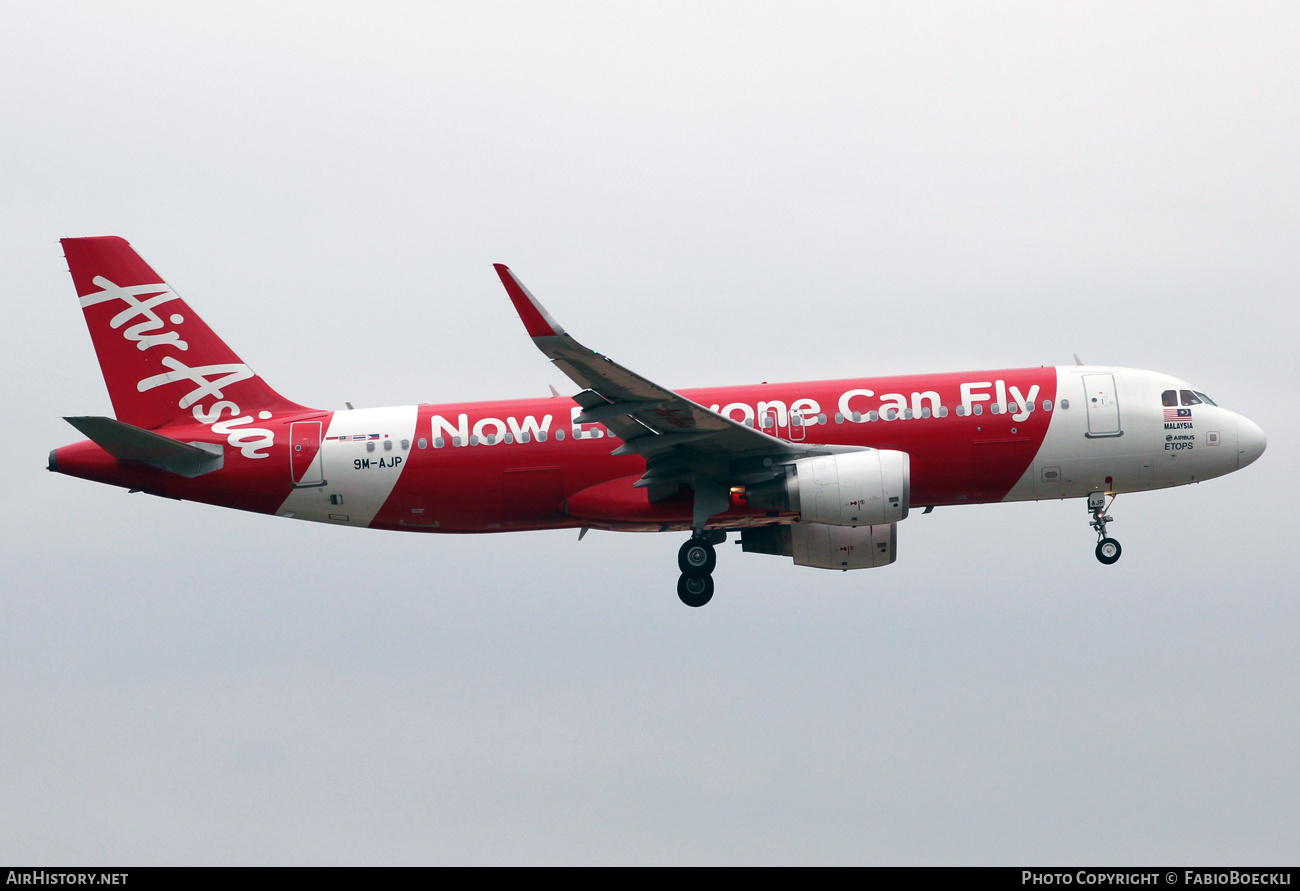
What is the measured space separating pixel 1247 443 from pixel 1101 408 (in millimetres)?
4190

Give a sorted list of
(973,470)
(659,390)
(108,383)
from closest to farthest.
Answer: (659,390)
(973,470)
(108,383)

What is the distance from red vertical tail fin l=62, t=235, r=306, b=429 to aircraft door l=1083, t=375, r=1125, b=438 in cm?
2122

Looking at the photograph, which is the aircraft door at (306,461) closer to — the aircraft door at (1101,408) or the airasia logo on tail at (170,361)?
the airasia logo on tail at (170,361)

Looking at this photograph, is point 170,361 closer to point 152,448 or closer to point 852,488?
point 152,448

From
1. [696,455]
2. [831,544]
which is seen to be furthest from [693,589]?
[831,544]

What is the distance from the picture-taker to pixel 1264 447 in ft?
125

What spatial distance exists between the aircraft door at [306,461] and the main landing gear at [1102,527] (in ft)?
66.7

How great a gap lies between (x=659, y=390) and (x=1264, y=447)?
1683 cm

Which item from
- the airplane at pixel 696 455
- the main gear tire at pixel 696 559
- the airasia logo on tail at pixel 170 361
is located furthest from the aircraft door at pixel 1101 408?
the airasia logo on tail at pixel 170 361

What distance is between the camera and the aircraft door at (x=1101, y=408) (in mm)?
37031

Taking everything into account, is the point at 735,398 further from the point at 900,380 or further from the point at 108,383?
the point at 108,383

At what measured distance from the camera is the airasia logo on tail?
3925cm

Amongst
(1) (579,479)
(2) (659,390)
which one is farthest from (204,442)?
(2) (659,390)

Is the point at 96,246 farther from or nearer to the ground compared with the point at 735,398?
farther from the ground
